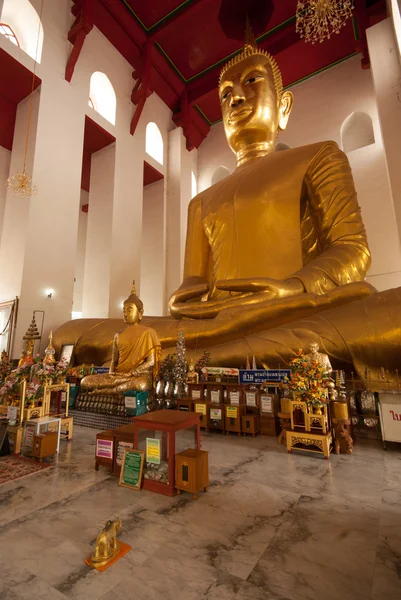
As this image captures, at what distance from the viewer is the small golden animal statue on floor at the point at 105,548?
1019 millimetres

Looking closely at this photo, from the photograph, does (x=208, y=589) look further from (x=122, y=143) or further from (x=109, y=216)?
(x=122, y=143)

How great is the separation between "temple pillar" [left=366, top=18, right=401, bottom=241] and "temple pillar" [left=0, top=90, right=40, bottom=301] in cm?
609

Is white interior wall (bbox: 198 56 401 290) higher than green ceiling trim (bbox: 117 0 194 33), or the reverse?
green ceiling trim (bbox: 117 0 194 33)

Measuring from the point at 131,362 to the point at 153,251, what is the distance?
5.82 m

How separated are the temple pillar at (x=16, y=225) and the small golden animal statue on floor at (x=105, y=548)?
16.4 feet

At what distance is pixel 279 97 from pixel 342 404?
509 cm

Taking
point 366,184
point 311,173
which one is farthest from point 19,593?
point 366,184

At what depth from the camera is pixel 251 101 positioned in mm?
5066

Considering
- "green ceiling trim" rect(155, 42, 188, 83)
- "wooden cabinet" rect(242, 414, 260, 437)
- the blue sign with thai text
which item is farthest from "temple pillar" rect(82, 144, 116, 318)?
"wooden cabinet" rect(242, 414, 260, 437)

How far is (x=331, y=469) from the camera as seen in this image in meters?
1.84

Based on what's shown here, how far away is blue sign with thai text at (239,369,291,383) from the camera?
2781 millimetres

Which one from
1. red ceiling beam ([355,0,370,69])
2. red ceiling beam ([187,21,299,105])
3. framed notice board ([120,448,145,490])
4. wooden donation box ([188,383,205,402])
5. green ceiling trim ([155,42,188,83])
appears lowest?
framed notice board ([120,448,145,490])

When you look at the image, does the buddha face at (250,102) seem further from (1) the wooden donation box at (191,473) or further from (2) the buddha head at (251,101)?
(1) the wooden donation box at (191,473)

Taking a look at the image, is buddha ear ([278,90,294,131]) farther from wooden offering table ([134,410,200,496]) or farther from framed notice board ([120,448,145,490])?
framed notice board ([120,448,145,490])
